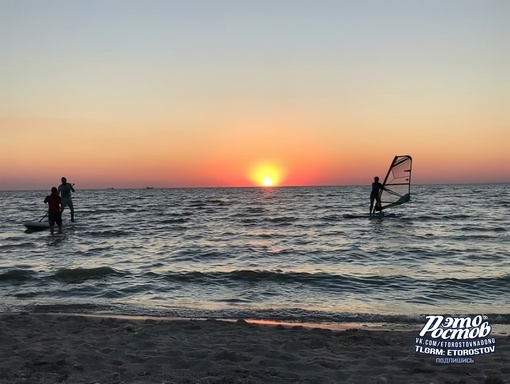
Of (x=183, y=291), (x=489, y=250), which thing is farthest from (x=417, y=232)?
(x=183, y=291)

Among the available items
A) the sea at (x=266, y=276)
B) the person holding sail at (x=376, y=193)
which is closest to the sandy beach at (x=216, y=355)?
the sea at (x=266, y=276)

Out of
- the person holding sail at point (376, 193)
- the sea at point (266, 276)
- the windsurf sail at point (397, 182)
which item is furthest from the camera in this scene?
the person holding sail at point (376, 193)

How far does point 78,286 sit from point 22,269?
9.20 feet

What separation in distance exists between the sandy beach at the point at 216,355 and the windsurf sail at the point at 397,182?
21.6m

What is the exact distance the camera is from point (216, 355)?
509 centimetres

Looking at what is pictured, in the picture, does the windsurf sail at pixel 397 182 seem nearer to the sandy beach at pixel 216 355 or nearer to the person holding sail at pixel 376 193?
the person holding sail at pixel 376 193

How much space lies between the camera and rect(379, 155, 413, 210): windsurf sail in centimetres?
2673

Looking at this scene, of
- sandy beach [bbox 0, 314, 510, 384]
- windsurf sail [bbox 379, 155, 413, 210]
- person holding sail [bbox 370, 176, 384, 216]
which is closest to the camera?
sandy beach [bbox 0, 314, 510, 384]

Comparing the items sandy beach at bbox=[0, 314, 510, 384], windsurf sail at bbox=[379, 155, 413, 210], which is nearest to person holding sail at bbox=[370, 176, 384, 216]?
windsurf sail at bbox=[379, 155, 413, 210]

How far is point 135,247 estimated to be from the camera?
51.7 feet

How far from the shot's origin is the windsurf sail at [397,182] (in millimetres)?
26734

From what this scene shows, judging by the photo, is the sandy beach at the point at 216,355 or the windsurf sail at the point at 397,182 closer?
the sandy beach at the point at 216,355

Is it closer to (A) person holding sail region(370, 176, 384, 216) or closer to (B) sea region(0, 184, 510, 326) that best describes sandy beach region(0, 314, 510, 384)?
(B) sea region(0, 184, 510, 326)

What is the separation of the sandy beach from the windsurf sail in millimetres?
21633
